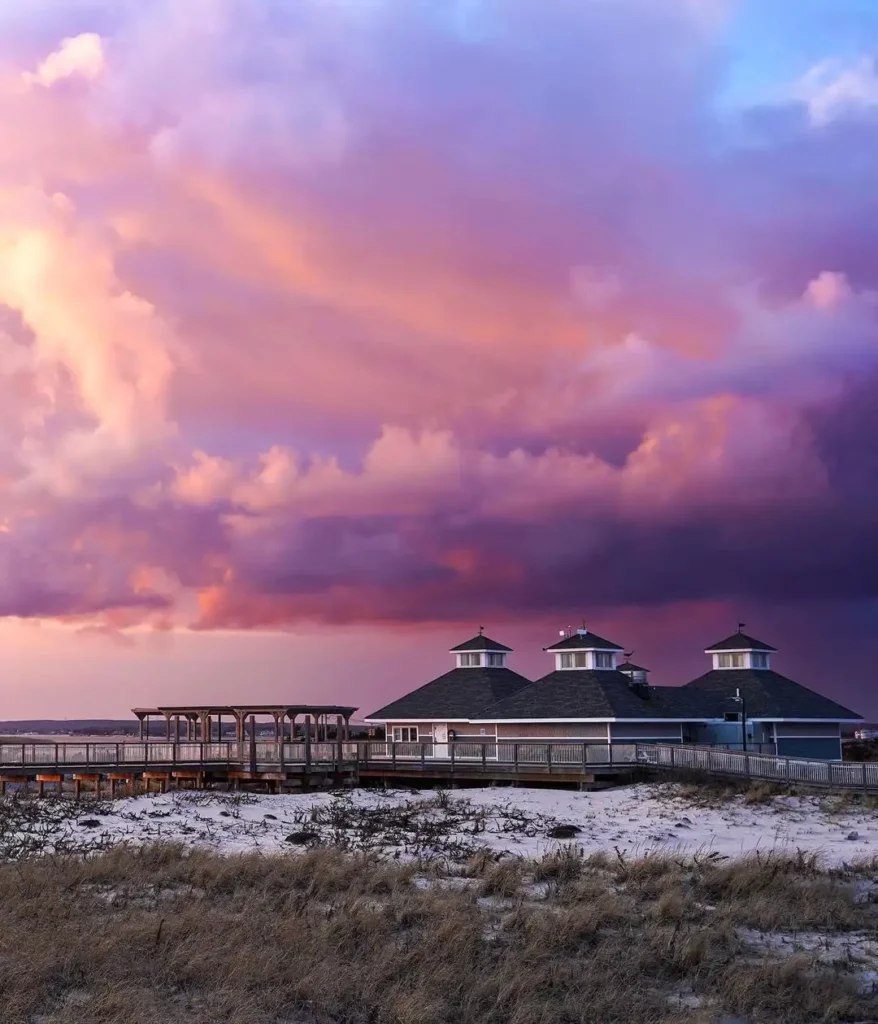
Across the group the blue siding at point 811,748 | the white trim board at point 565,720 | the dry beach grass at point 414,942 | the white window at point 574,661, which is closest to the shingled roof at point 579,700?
the white trim board at point 565,720

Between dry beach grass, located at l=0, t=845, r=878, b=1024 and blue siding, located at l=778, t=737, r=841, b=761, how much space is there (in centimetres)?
4210

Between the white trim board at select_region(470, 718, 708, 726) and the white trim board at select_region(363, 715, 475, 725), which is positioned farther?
the white trim board at select_region(363, 715, 475, 725)

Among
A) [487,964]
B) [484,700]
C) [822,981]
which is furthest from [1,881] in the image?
[484,700]

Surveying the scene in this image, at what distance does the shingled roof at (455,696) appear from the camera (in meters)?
62.0

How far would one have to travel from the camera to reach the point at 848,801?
1501 inches

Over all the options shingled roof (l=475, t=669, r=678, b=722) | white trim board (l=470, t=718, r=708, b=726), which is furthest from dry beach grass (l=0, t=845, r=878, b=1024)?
shingled roof (l=475, t=669, r=678, b=722)

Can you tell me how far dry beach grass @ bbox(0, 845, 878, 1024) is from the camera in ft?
41.0

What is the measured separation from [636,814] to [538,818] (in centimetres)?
515

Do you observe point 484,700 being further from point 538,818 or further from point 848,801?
point 538,818

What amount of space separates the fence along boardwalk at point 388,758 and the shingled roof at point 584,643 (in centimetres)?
1231

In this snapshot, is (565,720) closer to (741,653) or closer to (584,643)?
(584,643)

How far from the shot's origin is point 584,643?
2430 inches

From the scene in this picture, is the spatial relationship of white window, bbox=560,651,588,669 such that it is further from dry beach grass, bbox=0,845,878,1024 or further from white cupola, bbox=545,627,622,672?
dry beach grass, bbox=0,845,878,1024

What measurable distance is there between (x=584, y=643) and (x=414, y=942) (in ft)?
157
